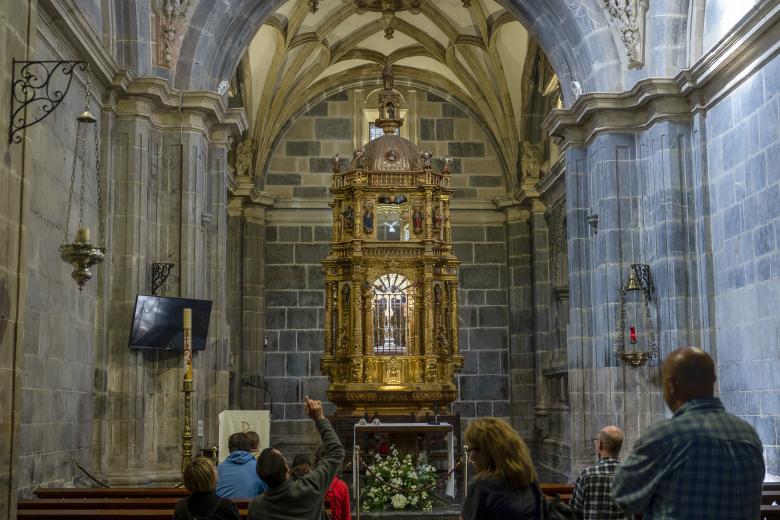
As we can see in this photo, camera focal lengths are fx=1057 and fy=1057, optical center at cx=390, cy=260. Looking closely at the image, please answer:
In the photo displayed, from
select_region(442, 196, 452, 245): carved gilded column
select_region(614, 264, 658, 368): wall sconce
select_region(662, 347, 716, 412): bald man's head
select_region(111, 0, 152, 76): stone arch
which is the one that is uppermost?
select_region(111, 0, 152, 76): stone arch

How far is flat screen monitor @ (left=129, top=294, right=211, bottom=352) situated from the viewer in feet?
45.1

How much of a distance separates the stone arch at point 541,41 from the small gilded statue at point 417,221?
12.5ft

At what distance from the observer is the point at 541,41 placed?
17219 millimetres

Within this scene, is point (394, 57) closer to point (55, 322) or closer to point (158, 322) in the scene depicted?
point (158, 322)

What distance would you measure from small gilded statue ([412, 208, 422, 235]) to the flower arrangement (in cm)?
745

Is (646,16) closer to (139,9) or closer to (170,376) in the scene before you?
(139,9)

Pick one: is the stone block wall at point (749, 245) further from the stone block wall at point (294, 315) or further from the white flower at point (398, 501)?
the stone block wall at point (294, 315)

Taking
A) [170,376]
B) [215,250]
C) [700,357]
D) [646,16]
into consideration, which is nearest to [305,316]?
[215,250]

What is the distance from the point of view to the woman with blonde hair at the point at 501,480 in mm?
4148

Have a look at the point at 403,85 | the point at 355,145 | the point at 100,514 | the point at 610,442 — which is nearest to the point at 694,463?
the point at 610,442

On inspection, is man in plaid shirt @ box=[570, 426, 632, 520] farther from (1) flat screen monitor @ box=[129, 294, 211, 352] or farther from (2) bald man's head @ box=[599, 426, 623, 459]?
(1) flat screen monitor @ box=[129, 294, 211, 352]

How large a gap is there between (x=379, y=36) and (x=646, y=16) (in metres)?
9.77

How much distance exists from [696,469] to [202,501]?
2.50 m

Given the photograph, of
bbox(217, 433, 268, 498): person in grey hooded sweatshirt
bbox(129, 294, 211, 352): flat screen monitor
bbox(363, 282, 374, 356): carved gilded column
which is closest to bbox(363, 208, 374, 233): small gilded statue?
bbox(363, 282, 374, 356): carved gilded column
